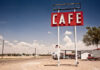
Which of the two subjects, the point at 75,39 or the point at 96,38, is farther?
the point at 96,38

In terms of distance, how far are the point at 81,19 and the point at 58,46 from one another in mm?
5151

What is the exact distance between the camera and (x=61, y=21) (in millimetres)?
18547

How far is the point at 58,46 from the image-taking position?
58.2 ft

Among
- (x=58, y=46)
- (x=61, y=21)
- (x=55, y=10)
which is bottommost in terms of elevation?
(x=58, y=46)

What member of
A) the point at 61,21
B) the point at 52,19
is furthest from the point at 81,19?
the point at 52,19

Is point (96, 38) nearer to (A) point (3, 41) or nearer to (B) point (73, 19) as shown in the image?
(B) point (73, 19)

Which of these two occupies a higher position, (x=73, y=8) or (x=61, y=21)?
(x=73, y=8)

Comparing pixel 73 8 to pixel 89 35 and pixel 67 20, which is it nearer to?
pixel 67 20

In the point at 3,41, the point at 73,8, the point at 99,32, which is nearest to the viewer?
the point at 73,8

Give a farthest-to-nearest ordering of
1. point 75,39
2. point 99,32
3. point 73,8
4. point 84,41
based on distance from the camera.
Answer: point 84,41
point 99,32
point 73,8
point 75,39

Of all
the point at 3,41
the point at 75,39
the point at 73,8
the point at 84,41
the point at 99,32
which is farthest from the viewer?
the point at 3,41

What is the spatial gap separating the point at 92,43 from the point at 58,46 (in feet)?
140

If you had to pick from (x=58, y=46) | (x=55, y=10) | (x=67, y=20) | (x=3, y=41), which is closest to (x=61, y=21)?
(x=67, y=20)

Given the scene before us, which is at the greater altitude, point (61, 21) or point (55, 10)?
point (55, 10)
